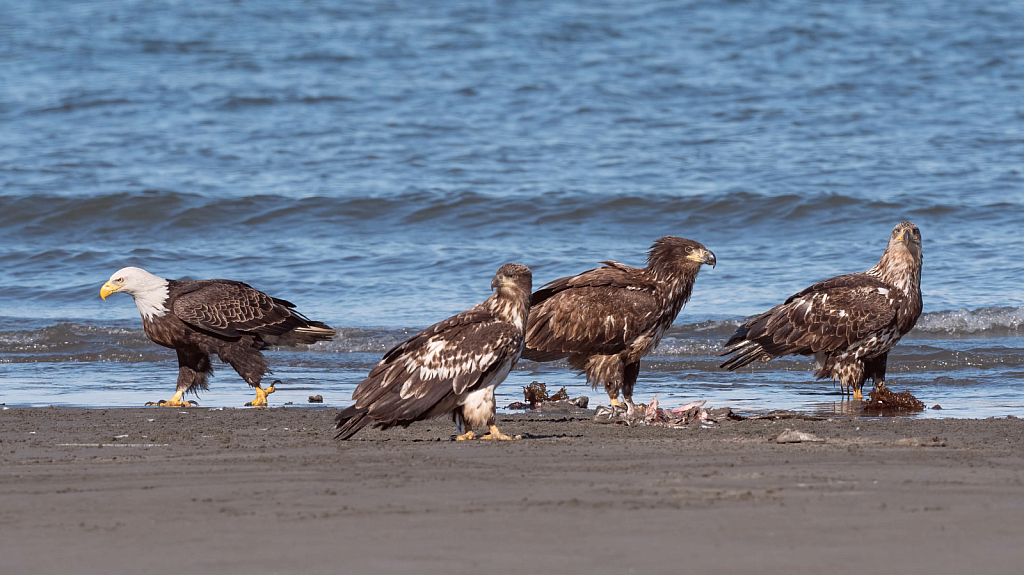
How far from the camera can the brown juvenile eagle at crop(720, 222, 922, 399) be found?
32.2 feet

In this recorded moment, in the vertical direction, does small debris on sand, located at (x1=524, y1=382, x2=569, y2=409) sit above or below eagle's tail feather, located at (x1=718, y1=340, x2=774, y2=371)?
below

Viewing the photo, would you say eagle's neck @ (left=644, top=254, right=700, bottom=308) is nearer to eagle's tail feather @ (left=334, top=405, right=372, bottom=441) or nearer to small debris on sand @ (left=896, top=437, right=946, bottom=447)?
small debris on sand @ (left=896, top=437, right=946, bottom=447)


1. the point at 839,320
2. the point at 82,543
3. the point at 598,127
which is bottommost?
the point at 82,543

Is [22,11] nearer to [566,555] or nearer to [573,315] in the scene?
[573,315]

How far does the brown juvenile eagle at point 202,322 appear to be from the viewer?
9.93 metres

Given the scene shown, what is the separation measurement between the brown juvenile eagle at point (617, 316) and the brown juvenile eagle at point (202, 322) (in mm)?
2509

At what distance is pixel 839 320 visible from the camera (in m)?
9.85

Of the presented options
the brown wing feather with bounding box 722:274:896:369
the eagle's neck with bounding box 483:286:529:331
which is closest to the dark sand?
the eagle's neck with bounding box 483:286:529:331

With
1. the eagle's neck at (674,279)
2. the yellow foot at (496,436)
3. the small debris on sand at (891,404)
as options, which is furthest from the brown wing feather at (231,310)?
Answer: the small debris on sand at (891,404)

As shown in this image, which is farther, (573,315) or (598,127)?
(598,127)

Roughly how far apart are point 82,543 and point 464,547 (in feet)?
4.65

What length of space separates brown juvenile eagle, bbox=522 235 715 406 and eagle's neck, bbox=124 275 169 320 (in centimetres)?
324

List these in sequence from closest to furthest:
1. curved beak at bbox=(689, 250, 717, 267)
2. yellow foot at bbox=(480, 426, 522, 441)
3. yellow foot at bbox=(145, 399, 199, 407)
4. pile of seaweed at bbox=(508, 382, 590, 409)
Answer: yellow foot at bbox=(480, 426, 522, 441), curved beak at bbox=(689, 250, 717, 267), pile of seaweed at bbox=(508, 382, 590, 409), yellow foot at bbox=(145, 399, 199, 407)

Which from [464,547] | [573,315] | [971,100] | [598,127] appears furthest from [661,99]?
[464,547]
